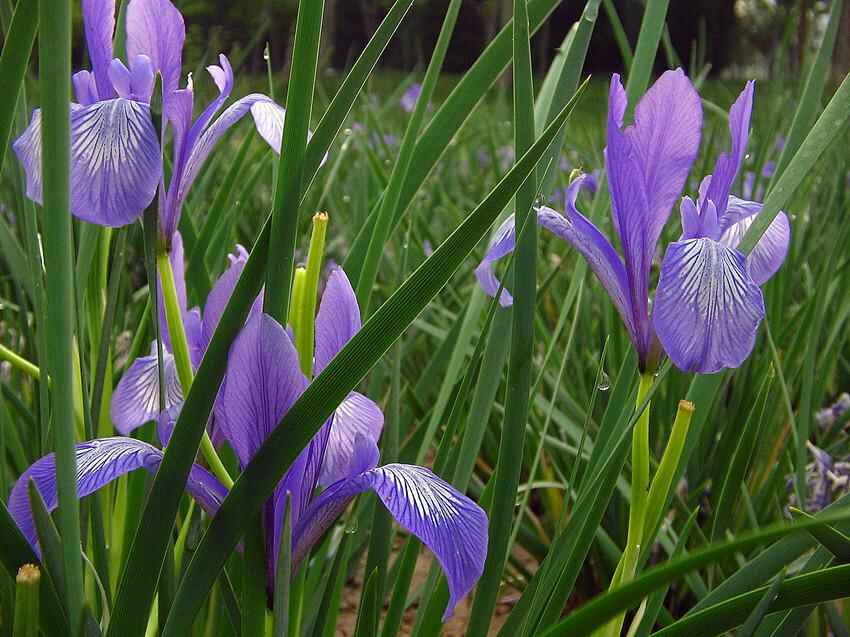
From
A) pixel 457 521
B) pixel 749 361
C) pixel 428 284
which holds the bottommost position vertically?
pixel 749 361

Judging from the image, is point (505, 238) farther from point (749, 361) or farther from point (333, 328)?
point (749, 361)

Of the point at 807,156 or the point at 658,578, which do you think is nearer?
the point at 658,578

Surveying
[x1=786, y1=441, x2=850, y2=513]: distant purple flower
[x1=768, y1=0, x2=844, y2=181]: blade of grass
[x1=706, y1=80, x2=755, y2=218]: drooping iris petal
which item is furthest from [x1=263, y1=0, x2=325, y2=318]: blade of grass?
[x1=786, y1=441, x2=850, y2=513]: distant purple flower

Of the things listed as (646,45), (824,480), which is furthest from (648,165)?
(824,480)

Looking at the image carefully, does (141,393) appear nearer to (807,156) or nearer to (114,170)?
(114,170)

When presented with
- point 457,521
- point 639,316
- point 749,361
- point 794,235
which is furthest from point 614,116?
point 794,235
